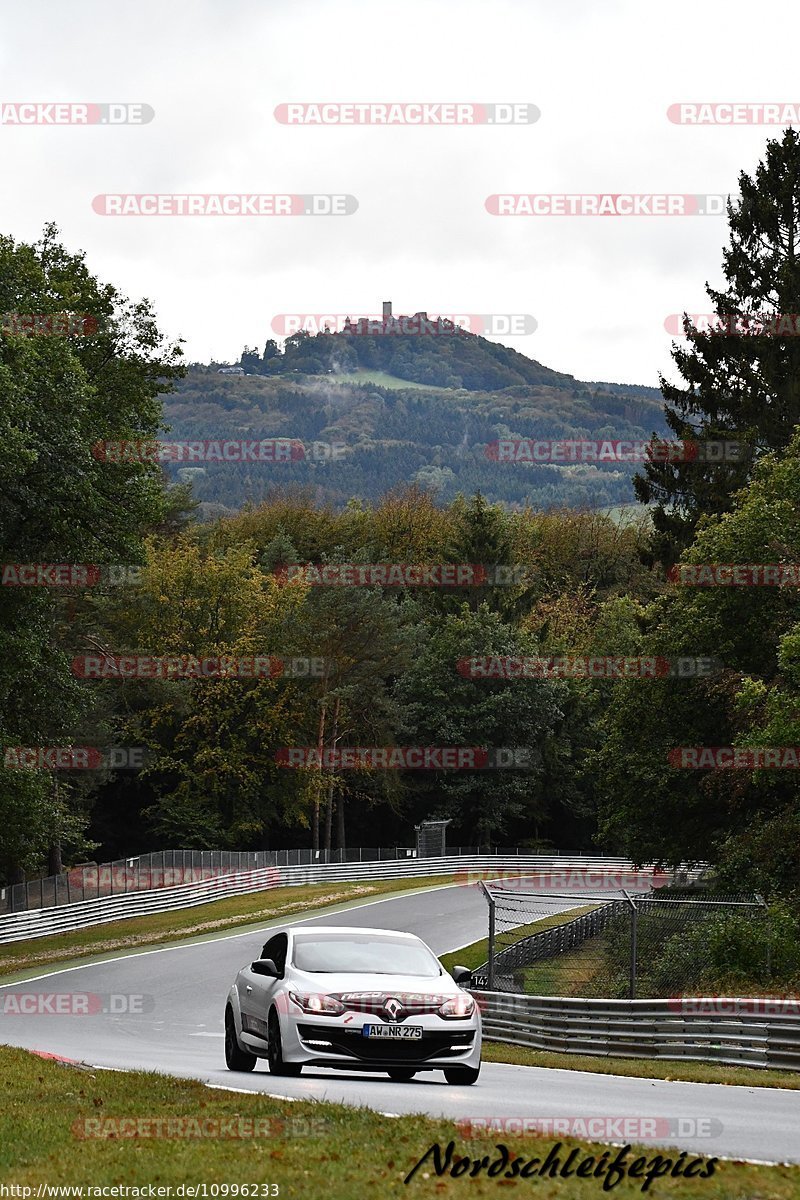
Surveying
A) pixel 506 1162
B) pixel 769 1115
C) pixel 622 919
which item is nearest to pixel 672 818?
pixel 622 919

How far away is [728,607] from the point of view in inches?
1556

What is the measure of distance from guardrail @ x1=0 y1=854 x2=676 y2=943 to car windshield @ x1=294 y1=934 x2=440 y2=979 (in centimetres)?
3100

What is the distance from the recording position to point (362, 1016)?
557 inches

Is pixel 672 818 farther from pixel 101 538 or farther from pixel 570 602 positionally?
pixel 570 602

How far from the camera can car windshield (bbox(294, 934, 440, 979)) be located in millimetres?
15117

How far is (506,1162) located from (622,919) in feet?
58.8

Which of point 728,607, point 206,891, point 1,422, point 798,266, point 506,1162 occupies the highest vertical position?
point 798,266

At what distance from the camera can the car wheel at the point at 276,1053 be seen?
47.9 feet

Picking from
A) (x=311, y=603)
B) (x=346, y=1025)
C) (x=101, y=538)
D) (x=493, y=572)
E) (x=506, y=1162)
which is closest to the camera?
(x=506, y=1162)

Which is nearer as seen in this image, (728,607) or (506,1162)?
(506,1162)

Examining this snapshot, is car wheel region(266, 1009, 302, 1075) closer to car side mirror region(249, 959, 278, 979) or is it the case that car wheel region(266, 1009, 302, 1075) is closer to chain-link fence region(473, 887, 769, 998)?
car side mirror region(249, 959, 278, 979)
